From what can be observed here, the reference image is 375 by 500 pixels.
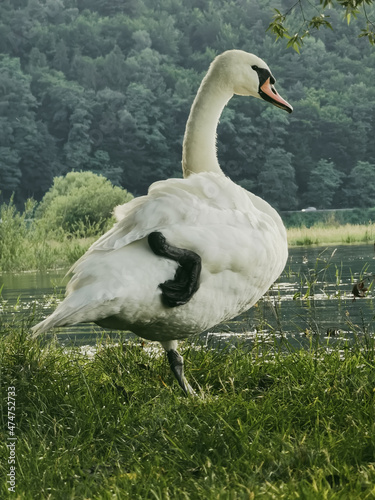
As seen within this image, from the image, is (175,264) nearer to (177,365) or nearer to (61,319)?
(61,319)

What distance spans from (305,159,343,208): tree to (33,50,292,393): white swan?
52109mm

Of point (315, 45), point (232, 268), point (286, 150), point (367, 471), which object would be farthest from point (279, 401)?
point (315, 45)

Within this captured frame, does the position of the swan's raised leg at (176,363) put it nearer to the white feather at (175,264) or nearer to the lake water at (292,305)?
the white feather at (175,264)

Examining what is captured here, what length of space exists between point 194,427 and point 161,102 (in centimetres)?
5668

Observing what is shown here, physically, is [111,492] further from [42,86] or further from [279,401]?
[42,86]

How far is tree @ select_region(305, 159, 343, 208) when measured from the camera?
5566 cm

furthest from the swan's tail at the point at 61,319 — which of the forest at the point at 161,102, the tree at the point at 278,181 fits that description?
the tree at the point at 278,181

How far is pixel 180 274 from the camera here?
3.64 m

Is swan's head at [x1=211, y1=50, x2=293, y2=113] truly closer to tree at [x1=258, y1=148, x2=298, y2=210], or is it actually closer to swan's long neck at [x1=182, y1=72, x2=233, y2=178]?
swan's long neck at [x1=182, y1=72, x2=233, y2=178]

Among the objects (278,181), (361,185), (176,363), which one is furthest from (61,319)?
(361,185)

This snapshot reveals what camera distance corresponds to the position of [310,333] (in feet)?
16.6

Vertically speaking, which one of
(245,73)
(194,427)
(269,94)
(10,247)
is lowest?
(10,247)

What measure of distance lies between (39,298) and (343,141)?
4964 cm

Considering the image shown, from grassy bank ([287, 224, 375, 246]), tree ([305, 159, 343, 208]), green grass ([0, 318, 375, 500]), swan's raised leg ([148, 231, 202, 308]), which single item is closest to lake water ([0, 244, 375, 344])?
green grass ([0, 318, 375, 500])
